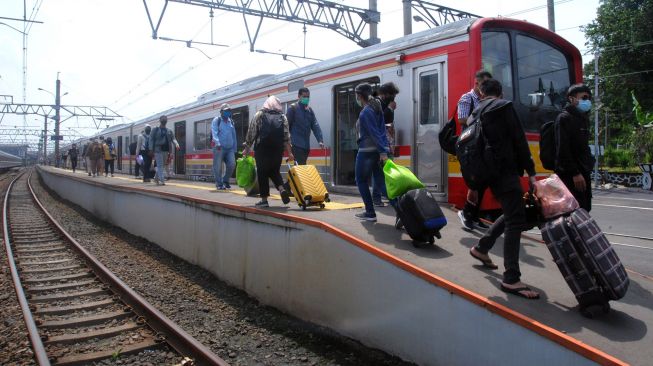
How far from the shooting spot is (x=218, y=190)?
10.2m

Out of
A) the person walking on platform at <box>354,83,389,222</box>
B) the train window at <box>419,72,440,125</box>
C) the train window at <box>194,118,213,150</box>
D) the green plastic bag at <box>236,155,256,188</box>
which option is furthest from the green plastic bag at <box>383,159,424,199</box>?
the train window at <box>194,118,213,150</box>

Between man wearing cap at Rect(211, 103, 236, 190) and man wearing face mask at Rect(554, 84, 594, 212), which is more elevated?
man wearing cap at Rect(211, 103, 236, 190)

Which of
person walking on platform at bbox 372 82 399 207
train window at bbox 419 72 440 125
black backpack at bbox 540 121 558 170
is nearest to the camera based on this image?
black backpack at bbox 540 121 558 170

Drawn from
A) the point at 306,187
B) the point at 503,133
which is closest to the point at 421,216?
the point at 503,133

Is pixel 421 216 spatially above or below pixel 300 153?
Result: below

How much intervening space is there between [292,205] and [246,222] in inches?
35.6

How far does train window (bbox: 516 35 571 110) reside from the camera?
22.8 feet

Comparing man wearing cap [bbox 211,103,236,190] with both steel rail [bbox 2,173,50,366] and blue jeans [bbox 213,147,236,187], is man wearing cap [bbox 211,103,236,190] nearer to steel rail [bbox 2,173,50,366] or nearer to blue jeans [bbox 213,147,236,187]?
blue jeans [bbox 213,147,236,187]

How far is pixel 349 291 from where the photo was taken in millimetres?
4676

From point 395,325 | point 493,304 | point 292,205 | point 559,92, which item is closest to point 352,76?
point 292,205

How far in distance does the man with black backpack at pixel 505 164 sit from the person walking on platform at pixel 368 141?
1570 millimetres

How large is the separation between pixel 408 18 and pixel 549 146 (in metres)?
12.1

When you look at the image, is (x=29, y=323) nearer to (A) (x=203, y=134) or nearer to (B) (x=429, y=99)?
(B) (x=429, y=99)

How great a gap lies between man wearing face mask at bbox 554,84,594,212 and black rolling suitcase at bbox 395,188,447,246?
1.24 m
